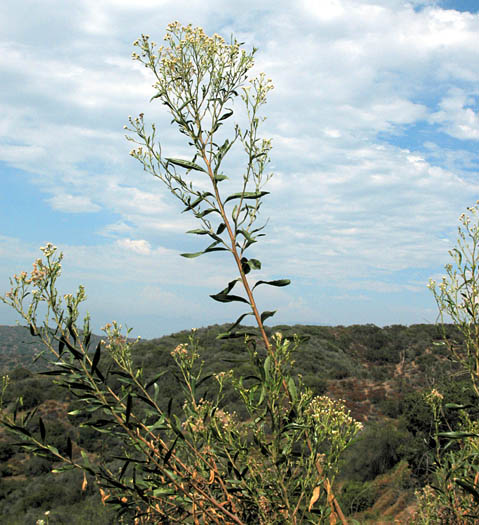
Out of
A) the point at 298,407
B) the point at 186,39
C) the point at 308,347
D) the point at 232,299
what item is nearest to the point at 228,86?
the point at 186,39

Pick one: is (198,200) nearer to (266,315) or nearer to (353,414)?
(266,315)

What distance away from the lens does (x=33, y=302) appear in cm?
184

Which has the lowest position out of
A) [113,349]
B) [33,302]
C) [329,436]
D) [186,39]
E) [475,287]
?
[329,436]

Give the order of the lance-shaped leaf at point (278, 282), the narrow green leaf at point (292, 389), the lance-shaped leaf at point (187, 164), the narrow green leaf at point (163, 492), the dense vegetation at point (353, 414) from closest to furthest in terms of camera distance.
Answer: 1. the narrow green leaf at point (163, 492)
2. the narrow green leaf at point (292, 389)
3. the lance-shaped leaf at point (278, 282)
4. the lance-shaped leaf at point (187, 164)
5. the dense vegetation at point (353, 414)

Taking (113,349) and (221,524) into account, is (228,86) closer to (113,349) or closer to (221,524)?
(113,349)

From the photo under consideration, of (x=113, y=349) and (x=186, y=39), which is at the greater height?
(x=186, y=39)

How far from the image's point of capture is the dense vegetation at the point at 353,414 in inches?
419

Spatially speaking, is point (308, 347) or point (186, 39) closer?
Result: point (186, 39)

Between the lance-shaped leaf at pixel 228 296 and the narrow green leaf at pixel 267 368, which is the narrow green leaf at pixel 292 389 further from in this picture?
the lance-shaped leaf at pixel 228 296

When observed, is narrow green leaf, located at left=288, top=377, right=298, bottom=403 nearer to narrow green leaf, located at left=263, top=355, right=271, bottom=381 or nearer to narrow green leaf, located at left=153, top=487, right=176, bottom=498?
narrow green leaf, located at left=263, top=355, right=271, bottom=381

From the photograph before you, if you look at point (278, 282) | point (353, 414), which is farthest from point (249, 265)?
point (353, 414)

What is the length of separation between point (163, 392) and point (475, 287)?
22642mm

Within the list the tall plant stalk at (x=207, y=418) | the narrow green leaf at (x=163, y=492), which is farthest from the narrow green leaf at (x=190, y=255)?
the narrow green leaf at (x=163, y=492)

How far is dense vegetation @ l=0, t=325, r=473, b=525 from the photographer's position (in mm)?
10648
